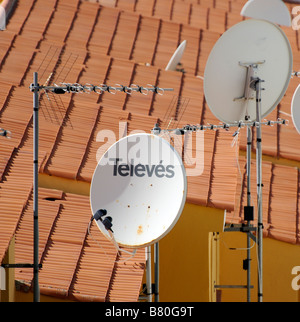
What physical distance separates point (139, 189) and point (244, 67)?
6.93 ft

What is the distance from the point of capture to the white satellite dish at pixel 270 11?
76.4ft

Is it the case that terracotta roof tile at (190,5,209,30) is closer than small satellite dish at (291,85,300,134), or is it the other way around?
small satellite dish at (291,85,300,134)

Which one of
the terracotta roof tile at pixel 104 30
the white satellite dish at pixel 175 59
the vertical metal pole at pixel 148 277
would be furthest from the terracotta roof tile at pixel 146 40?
the vertical metal pole at pixel 148 277

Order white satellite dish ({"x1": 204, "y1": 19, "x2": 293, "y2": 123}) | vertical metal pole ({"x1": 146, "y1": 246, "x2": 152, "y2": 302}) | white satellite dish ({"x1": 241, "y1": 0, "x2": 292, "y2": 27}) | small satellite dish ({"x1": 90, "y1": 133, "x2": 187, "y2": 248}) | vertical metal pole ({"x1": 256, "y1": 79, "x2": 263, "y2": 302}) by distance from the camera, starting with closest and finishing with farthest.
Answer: small satellite dish ({"x1": 90, "y1": 133, "x2": 187, "y2": 248}) < vertical metal pole ({"x1": 256, "y1": 79, "x2": 263, "y2": 302}) < white satellite dish ({"x1": 204, "y1": 19, "x2": 293, "y2": 123}) < vertical metal pole ({"x1": 146, "y1": 246, "x2": 152, "y2": 302}) < white satellite dish ({"x1": 241, "y1": 0, "x2": 292, "y2": 27})

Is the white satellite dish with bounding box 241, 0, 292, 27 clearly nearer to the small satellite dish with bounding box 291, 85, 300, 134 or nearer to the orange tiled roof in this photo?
the orange tiled roof

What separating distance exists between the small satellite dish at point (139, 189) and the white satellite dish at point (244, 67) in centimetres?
126

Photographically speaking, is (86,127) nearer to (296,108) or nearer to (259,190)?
(296,108)

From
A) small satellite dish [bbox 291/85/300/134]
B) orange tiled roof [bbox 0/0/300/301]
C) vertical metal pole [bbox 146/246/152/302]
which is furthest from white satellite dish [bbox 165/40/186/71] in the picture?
vertical metal pole [bbox 146/246/152/302]

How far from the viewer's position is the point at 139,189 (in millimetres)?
9016

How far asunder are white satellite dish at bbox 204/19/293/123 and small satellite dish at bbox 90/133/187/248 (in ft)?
4.14

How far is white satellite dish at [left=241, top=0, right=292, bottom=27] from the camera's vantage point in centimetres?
2330

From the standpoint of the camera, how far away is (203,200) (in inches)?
475

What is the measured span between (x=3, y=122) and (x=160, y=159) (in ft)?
13.8

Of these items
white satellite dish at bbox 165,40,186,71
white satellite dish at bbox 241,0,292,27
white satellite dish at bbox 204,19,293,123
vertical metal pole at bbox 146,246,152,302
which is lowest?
vertical metal pole at bbox 146,246,152,302
